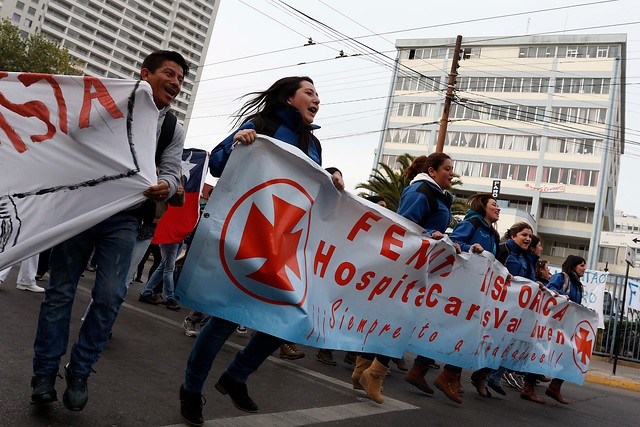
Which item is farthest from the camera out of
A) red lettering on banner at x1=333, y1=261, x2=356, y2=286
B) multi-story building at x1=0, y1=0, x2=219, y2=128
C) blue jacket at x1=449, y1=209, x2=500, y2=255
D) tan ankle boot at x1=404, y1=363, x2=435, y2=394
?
multi-story building at x1=0, y1=0, x2=219, y2=128

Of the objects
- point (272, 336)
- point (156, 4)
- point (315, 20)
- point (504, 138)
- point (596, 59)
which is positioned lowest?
point (272, 336)

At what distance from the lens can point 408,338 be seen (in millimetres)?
4344

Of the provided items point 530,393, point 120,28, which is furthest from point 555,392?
point 120,28

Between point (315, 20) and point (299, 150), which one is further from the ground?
point (315, 20)

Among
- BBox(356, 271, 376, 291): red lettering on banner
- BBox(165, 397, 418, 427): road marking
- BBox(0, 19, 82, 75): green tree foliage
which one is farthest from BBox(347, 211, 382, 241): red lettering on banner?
BBox(0, 19, 82, 75): green tree foliage

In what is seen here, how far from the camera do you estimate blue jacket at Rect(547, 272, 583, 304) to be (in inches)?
281

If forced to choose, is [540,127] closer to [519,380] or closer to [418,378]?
[519,380]

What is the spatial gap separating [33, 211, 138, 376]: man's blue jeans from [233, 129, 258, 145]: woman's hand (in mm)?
654

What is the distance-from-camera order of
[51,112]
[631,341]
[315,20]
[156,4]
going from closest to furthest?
[51,112] → [631,341] → [315,20] → [156,4]

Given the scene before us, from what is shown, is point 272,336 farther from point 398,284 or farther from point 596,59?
point 596,59

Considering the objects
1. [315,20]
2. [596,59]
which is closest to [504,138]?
[596,59]

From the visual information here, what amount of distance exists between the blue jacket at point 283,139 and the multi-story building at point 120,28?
351ft

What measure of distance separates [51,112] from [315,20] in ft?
49.3

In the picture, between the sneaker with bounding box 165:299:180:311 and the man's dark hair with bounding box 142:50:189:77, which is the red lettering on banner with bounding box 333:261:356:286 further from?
the sneaker with bounding box 165:299:180:311
